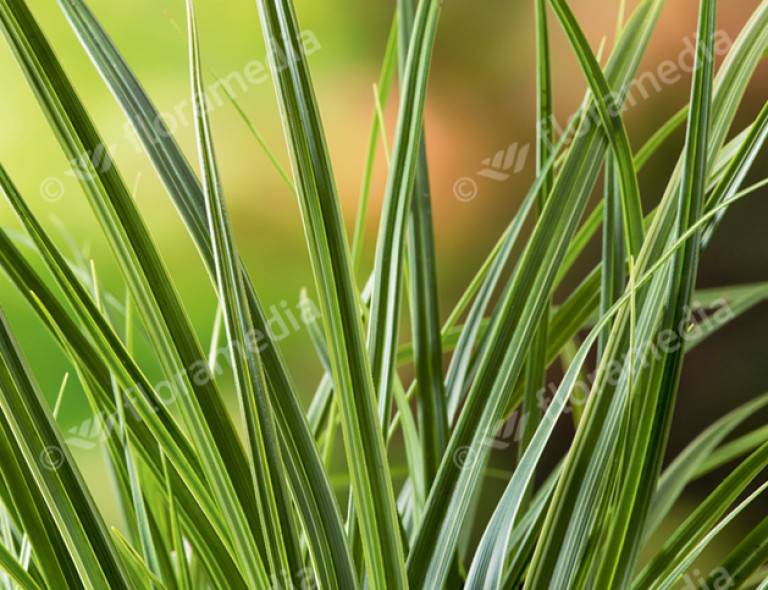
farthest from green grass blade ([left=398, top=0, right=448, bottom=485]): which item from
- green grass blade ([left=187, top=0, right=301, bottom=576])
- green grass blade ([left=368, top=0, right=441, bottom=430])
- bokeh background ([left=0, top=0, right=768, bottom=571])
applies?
bokeh background ([left=0, top=0, right=768, bottom=571])

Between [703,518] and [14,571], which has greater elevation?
[14,571]

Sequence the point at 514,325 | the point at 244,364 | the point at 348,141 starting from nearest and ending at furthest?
1. the point at 244,364
2. the point at 514,325
3. the point at 348,141

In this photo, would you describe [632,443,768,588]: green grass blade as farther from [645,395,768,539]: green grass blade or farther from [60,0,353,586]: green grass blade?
[60,0,353,586]: green grass blade

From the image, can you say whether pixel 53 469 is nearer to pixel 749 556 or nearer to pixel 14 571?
pixel 14 571

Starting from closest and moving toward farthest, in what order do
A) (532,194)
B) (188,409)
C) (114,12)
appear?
(188,409) < (532,194) < (114,12)

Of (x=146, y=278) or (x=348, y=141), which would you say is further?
(x=348, y=141)

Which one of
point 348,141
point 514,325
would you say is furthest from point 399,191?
point 348,141

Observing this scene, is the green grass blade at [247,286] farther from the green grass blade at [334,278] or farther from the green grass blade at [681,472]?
the green grass blade at [681,472]

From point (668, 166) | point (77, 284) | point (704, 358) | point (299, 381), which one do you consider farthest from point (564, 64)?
point (77, 284)

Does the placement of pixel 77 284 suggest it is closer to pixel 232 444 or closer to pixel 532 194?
pixel 232 444

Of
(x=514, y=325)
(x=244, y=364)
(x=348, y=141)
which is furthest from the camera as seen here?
(x=348, y=141)
